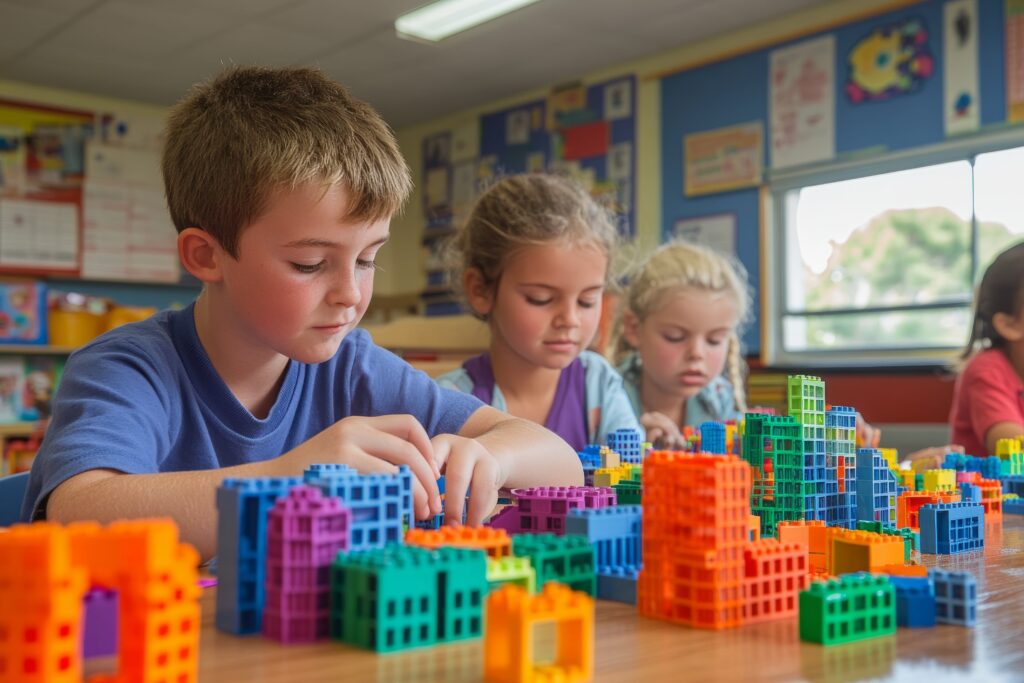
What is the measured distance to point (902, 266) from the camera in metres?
3.62

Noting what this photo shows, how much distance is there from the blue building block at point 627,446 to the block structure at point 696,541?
0.58m

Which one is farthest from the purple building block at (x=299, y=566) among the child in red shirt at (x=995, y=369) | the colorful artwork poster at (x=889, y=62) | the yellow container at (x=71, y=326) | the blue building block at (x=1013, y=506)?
the yellow container at (x=71, y=326)

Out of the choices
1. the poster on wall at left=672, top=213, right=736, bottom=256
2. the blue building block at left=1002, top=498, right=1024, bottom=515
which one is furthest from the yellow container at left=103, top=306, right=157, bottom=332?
the blue building block at left=1002, top=498, right=1024, bottom=515

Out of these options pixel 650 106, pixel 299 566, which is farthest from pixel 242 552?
pixel 650 106

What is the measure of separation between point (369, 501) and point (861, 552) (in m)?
0.37

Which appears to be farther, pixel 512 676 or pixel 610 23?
pixel 610 23

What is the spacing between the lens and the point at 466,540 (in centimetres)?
58

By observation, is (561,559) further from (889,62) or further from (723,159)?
(723,159)

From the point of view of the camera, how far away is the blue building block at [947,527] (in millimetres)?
851

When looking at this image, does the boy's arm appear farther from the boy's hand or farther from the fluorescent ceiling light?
the fluorescent ceiling light

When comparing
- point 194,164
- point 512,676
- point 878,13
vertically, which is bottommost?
point 512,676

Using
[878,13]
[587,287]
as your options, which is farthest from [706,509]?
[878,13]

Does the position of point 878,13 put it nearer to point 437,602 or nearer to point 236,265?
point 236,265

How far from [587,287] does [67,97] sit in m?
4.41
